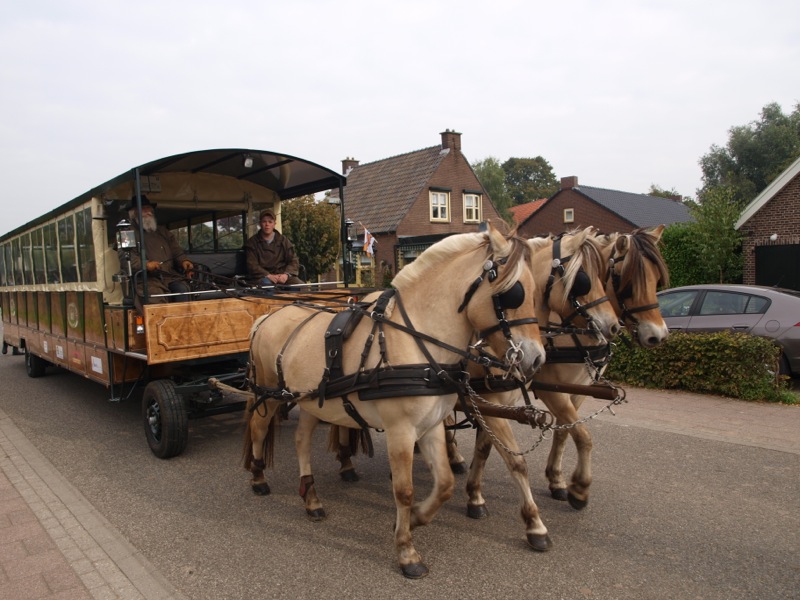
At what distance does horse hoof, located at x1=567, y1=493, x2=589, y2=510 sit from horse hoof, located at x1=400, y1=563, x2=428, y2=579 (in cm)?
139

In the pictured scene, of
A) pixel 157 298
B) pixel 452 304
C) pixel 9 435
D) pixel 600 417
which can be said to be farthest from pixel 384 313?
pixel 9 435

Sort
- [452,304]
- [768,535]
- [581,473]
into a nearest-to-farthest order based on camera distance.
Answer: [452,304]
[768,535]
[581,473]

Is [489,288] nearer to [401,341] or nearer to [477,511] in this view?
[401,341]

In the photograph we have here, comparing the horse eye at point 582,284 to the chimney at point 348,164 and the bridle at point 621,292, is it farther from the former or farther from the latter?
the chimney at point 348,164

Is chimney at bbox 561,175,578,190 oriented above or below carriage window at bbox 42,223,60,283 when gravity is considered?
above

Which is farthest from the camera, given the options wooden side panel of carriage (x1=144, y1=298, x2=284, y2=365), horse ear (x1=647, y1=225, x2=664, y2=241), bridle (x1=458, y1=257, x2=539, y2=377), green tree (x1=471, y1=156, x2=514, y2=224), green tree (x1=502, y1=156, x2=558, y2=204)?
green tree (x1=502, y1=156, x2=558, y2=204)

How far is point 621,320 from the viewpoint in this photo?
443 cm

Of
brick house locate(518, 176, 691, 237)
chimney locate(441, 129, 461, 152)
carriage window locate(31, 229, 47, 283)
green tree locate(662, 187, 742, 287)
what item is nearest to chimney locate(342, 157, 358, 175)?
chimney locate(441, 129, 461, 152)

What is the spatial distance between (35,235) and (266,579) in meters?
7.83

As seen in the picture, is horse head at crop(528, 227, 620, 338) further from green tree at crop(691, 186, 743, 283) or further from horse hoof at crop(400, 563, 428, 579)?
green tree at crop(691, 186, 743, 283)

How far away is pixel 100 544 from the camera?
3.96 metres

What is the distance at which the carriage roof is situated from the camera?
19.5ft

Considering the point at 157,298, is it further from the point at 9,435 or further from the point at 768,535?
the point at 768,535

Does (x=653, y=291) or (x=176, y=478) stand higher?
(x=653, y=291)
